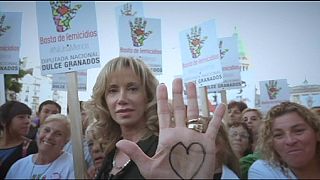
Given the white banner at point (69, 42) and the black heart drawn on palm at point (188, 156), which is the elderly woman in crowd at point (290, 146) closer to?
the black heart drawn on palm at point (188, 156)

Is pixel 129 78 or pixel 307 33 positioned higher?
pixel 307 33

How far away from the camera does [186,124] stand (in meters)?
1.30

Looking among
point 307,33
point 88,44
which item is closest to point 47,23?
point 88,44

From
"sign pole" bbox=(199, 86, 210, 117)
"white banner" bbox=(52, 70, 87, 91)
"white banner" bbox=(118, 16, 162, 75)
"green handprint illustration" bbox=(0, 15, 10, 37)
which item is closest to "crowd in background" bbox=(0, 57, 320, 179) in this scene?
"green handprint illustration" bbox=(0, 15, 10, 37)

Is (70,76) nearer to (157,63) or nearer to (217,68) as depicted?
(217,68)

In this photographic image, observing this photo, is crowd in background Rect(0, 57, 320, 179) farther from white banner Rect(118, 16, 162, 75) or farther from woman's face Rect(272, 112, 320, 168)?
white banner Rect(118, 16, 162, 75)

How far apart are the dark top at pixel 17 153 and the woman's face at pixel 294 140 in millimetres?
1208

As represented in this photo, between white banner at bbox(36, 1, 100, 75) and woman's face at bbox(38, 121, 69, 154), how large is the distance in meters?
0.41

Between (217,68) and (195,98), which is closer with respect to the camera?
(195,98)

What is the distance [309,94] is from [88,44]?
52.7 inches

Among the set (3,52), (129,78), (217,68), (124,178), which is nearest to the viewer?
(124,178)

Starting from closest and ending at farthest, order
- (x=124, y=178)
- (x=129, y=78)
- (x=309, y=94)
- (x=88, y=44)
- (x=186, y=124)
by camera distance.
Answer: (x=186, y=124), (x=124, y=178), (x=129, y=78), (x=309, y=94), (x=88, y=44)

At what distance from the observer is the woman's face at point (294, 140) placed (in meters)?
1.28

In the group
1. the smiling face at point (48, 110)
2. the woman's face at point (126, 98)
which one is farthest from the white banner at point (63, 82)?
the woman's face at point (126, 98)
